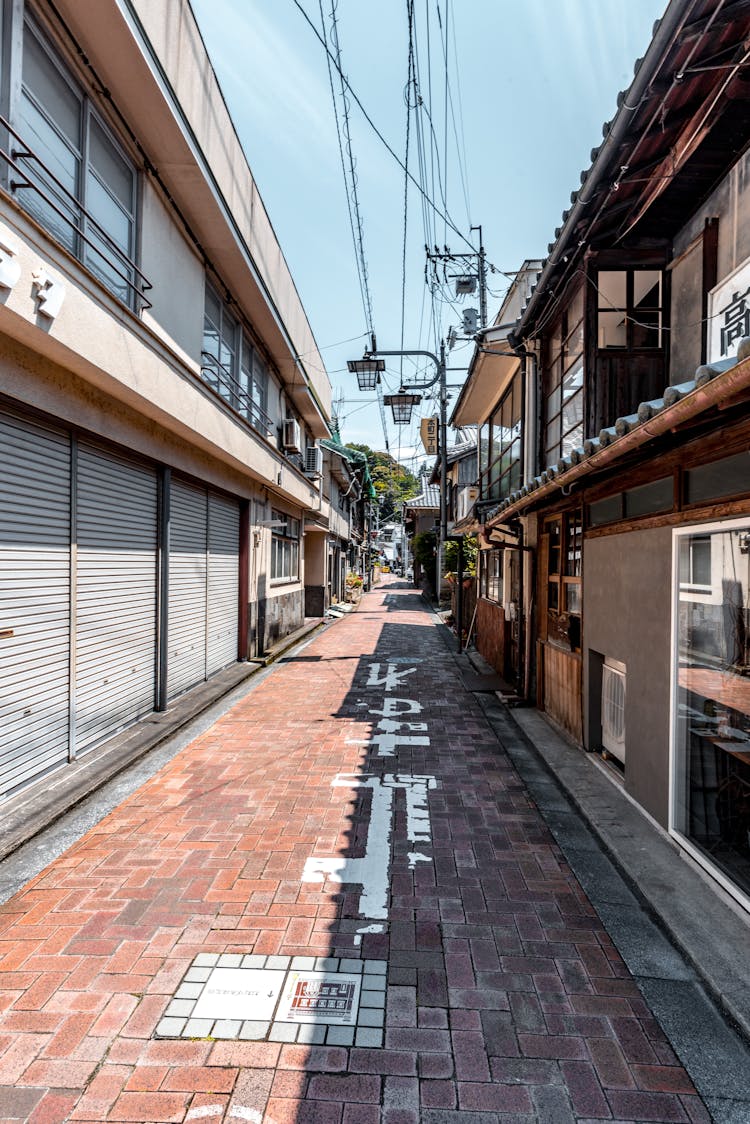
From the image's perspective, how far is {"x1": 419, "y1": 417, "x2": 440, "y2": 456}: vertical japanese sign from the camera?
23125mm

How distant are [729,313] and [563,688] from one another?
4.88 metres

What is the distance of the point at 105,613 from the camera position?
21.4ft

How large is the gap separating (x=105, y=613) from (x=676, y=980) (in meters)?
6.12

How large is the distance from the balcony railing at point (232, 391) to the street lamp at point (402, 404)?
14.1 feet

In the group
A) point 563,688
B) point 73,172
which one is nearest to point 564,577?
point 563,688

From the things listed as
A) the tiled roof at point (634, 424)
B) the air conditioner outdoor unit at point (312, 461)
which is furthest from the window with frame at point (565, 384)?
the air conditioner outdoor unit at point (312, 461)

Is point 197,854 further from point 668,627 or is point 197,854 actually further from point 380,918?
point 668,627

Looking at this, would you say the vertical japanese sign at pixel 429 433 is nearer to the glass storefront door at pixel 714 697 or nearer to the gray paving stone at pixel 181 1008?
the glass storefront door at pixel 714 697

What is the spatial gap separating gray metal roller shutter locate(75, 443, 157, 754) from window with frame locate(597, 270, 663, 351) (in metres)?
5.98

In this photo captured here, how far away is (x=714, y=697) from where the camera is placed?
4.13 metres

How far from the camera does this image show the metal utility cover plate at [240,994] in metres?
2.89

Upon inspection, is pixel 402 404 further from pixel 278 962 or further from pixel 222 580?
pixel 278 962

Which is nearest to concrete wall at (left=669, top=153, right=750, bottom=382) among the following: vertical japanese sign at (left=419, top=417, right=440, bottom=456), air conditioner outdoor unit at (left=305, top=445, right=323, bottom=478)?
air conditioner outdoor unit at (left=305, top=445, right=323, bottom=478)

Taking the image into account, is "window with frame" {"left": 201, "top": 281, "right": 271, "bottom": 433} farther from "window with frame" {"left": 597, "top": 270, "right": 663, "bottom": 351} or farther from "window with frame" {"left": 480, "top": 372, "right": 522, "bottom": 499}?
"window with frame" {"left": 597, "top": 270, "right": 663, "bottom": 351}
